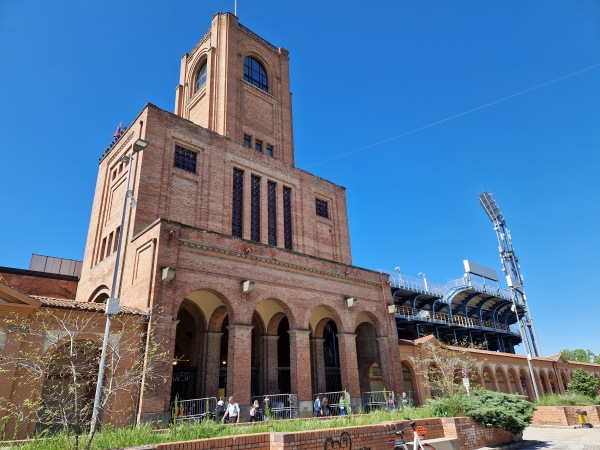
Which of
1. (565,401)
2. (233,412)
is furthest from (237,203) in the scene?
(565,401)

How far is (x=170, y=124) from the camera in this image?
24.2m

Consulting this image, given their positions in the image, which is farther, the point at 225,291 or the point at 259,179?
the point at 259,179

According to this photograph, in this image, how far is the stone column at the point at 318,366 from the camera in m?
23.6

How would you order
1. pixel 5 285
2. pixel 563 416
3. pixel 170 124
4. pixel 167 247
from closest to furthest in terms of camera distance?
pixel 5 285 < pixel 167 247 < pixel 563 416 < pixel 170 124

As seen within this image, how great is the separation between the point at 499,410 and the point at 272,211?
1804 centimetres

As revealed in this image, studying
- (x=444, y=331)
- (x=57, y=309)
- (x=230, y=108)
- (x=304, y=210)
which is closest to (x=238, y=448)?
(x=57, y=309)

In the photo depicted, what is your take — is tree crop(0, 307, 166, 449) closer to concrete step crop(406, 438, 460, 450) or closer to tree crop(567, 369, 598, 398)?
concrete step crop(406, 438, 460, 450)

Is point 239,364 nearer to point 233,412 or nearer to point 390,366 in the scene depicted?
point 233,412

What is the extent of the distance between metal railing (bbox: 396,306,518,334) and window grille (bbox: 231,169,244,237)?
22.4m

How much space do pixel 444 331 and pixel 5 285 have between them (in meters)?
42.9

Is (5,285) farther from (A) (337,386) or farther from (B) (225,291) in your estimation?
(A) (337,386)

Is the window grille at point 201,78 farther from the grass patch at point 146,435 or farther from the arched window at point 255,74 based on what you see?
the grass patch at point 146,435

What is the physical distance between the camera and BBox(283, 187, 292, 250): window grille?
90.4 feet

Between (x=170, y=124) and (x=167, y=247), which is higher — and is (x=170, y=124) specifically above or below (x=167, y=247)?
above
